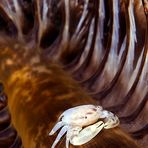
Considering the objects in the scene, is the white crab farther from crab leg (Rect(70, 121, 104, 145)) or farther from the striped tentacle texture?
the striped tentacle texture

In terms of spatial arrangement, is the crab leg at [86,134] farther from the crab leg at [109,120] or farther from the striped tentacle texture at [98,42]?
the striped tentacle texture at [98,42]

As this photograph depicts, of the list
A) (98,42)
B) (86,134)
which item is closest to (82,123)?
(86,134)

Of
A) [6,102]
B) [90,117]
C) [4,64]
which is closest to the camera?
[90,117]

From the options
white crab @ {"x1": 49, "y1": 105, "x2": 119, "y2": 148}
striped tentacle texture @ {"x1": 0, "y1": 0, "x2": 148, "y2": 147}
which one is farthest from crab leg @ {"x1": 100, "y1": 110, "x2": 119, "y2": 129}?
striped tentacle texture @ {"x1": 0, "y1": 0, "x2": 148, "y2": 147}

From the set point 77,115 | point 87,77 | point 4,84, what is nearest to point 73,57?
point 87,77

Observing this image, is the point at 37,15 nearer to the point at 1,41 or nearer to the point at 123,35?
the point at 1,41

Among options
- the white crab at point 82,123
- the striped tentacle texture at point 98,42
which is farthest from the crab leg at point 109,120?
the striped tentacle texture at point 98,42

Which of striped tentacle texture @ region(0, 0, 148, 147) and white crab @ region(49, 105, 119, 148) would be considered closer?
white crab @ region(49, 105, 119, 148)

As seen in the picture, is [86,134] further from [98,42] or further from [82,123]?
[98,42]
